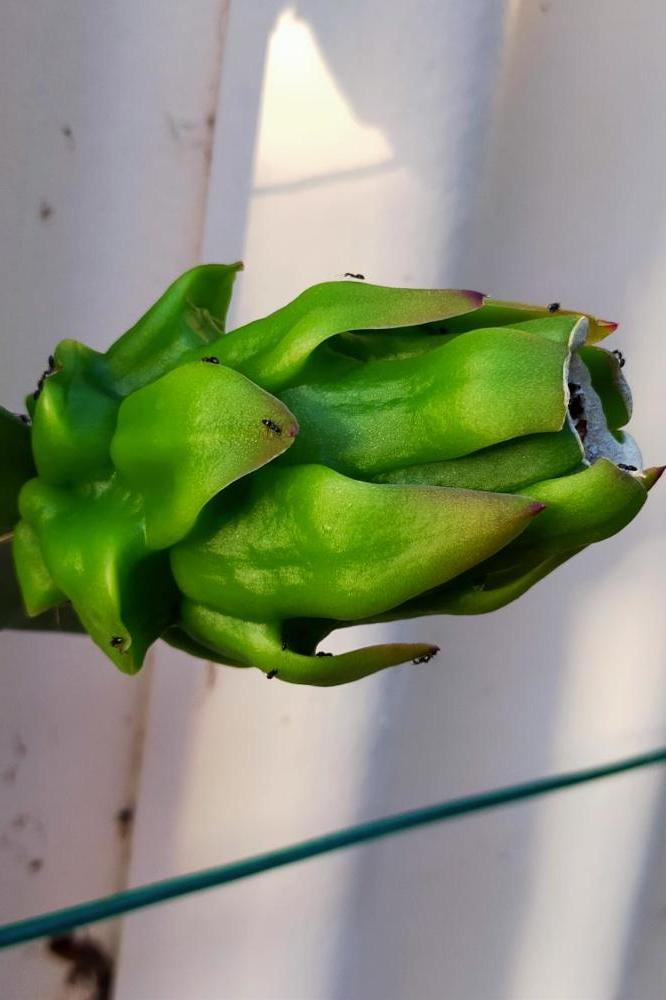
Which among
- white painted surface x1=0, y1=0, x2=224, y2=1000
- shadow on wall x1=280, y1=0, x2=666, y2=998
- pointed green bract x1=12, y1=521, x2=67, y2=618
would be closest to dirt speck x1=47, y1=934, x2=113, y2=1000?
white painted surface x1=0, y1=0, x2=224, y2=1000

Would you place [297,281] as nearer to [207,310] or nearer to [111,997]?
[207,310]

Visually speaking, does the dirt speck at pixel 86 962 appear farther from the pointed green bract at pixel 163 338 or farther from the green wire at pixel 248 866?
the pointed green bract at pixel 163 338

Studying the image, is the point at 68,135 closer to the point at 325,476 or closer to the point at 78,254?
the point at 78,254

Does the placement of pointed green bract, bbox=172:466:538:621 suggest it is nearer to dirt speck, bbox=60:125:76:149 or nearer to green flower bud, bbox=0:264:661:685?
green flower bud, bbox=0:264:661:685

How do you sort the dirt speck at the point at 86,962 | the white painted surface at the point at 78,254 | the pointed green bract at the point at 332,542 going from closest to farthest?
the pointed green bract at the point at 332,542 → the white painted surface at the point at 78,254 → the dirt speck at the point at 86,962

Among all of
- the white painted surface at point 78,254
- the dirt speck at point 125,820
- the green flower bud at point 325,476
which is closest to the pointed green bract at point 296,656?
the green flower bud at point 325,476

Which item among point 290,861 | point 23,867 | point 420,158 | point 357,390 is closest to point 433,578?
point 357,390
